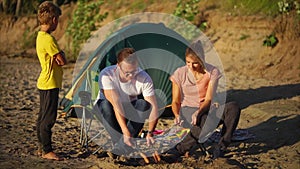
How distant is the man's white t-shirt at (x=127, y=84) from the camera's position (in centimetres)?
523

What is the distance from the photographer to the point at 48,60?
4.91 m

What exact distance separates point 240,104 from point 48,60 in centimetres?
353

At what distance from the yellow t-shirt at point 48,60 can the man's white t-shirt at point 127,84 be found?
509 millimetres

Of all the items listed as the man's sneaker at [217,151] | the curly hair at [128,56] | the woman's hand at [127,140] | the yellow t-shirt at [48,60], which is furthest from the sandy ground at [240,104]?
the curly hair at [128,56]

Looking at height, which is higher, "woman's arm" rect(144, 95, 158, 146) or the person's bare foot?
"woman's arm" rect(144, 95, 158, 146)

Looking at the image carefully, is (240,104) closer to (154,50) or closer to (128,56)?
(154,50)

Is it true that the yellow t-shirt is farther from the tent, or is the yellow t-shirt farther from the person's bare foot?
the tent

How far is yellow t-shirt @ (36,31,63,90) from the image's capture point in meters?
4.84

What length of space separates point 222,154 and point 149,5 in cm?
864

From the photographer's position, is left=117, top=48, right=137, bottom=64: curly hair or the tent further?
the tent

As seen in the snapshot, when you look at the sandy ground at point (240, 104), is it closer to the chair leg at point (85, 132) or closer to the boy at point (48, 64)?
the chair leg at point (85, 132)

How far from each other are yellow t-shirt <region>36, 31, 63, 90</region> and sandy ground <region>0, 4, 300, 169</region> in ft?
2.61

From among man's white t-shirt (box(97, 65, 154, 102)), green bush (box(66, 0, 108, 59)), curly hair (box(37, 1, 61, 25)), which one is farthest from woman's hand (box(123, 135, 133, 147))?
green bush (box(66, 0, 108, 59))

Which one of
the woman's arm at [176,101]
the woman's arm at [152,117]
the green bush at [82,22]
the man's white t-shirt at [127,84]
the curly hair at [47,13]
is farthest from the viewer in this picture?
the green bush at [82,22]
